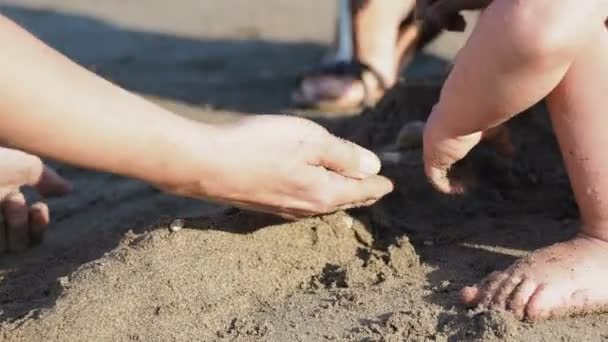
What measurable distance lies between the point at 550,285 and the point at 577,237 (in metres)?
0.18

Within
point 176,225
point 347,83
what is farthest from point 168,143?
point 347,83

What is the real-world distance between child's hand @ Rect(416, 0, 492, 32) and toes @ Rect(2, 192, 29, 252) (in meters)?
1.04

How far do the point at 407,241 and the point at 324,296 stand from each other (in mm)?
253

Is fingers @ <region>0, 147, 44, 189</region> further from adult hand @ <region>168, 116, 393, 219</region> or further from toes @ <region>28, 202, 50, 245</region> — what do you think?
adult hand @ <region>168, 116, 393, 219</region>

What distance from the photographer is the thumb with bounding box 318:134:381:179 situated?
195 cm

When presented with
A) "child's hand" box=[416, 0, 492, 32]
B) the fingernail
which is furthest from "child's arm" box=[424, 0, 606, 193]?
"child's hand" box=[416, 0, 492, 32]

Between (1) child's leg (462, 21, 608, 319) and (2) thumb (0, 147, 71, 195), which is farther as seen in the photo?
(2) thumb (0, 147, 71, 195)

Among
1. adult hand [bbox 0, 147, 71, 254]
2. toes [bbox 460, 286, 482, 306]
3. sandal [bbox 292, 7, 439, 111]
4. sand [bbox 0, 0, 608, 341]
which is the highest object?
toes [bbox 460, 286, 482, 306]

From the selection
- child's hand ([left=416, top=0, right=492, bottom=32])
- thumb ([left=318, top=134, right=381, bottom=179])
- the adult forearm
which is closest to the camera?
the adult forearm

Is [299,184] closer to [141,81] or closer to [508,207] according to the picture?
[508,207]

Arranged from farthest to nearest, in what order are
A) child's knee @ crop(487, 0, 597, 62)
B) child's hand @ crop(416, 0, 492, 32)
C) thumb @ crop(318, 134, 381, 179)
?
child's hand @ crop(416, 0, 492, 32) → thumb @ crop(318, 134, 381, 179) → child's knee @ crop(487, 0, 597, 62)

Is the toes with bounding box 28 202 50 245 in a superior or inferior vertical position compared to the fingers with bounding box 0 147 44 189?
inferior

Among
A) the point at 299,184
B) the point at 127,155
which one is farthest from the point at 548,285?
the point at 127,155

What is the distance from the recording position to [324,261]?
2.02 m
